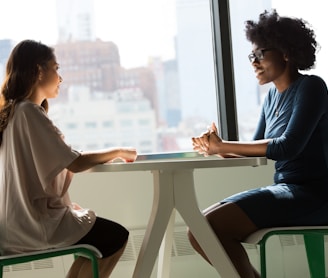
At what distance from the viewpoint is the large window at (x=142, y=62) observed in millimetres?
3531

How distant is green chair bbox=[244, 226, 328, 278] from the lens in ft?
8.13

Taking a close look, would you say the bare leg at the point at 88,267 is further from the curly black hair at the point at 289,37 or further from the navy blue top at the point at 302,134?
the curly black hair at the point at 289,37

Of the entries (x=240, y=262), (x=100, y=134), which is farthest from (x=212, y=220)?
(x=100, y=134)

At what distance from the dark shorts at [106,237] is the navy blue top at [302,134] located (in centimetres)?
65

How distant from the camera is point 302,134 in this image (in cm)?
258

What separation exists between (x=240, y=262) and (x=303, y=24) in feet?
3.51

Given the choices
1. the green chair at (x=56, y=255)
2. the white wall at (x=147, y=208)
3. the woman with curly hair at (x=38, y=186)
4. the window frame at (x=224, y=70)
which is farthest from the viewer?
the window frame at (x=224, y=70)

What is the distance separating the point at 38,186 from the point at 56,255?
261mm

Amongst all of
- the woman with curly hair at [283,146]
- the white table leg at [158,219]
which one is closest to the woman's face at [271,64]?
the woman with curly hair at [283,146]

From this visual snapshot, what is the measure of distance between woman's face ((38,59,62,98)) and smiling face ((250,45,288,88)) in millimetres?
866

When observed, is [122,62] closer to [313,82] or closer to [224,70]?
[224,70]

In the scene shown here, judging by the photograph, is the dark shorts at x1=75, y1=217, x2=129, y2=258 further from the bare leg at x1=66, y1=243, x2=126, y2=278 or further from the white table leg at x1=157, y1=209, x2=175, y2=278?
the white table leg at x1=157, y1=209, x2=175, y2=278

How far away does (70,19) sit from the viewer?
11.6 ft

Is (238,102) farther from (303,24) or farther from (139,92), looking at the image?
(303,24)
